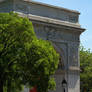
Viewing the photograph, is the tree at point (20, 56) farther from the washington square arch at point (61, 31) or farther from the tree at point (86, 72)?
the tree at point (86, 72)

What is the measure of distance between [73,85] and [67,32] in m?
5.52

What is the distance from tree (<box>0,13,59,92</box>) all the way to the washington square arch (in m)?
8.87

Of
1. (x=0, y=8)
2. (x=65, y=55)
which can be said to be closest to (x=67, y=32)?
(x=65, y=55)

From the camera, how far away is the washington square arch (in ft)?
112

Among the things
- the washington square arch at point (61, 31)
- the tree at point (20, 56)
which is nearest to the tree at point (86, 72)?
the washington square arch at point (61, 31)

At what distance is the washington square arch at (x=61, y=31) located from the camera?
112ft

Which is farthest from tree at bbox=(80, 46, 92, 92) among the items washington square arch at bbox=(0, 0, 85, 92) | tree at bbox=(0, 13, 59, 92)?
tree at bbox=(0, 13, 59, 92)

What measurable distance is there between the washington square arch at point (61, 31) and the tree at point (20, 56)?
29.1 feet

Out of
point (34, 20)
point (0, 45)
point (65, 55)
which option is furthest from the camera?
point (65, 55)

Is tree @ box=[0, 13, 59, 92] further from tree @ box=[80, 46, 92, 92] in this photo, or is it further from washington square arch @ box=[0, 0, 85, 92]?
tree @ box=[80, 46, 92, 92]

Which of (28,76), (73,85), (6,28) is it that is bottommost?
(73,85)

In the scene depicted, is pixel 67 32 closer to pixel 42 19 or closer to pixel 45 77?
pixel 42 19

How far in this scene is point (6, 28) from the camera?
24.1 meters

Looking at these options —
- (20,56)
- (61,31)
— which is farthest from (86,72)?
(20,56)
